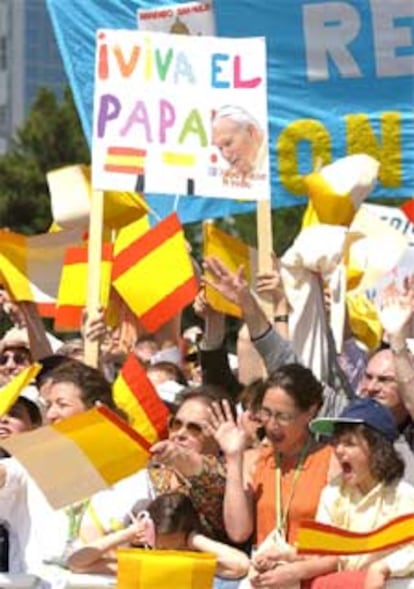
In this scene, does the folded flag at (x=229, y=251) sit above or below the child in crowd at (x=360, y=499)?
above

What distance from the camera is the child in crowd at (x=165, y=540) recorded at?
29.9 feet

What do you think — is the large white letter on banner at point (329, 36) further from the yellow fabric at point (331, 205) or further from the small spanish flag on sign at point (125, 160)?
the yellow fabric at point (331, 205)

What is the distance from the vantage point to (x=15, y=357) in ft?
39.1

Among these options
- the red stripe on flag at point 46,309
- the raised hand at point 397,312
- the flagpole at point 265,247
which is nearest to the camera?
the raised hand at point 397,312

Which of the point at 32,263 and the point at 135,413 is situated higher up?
the point at 32,263

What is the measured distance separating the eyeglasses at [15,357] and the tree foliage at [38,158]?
19689 millimetres

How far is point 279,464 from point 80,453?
70cm

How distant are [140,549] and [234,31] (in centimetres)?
598

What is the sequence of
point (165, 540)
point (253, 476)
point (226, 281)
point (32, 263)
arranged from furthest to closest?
point (32, 263) < point (226, 281) < point (253, 476) < point (165, 540)

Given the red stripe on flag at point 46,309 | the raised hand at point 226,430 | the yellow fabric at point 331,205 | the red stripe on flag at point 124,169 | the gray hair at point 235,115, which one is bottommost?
the raised hand at point 226,430

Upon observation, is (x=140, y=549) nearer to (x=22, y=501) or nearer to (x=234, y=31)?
(x=22, y=501)

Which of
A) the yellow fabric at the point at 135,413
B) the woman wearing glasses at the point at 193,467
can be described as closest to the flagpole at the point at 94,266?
the yellow fabric at the point at 135,413

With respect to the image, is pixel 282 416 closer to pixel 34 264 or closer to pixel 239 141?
pixel 239 141

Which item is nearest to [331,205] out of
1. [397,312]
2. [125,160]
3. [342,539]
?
[125,160]
